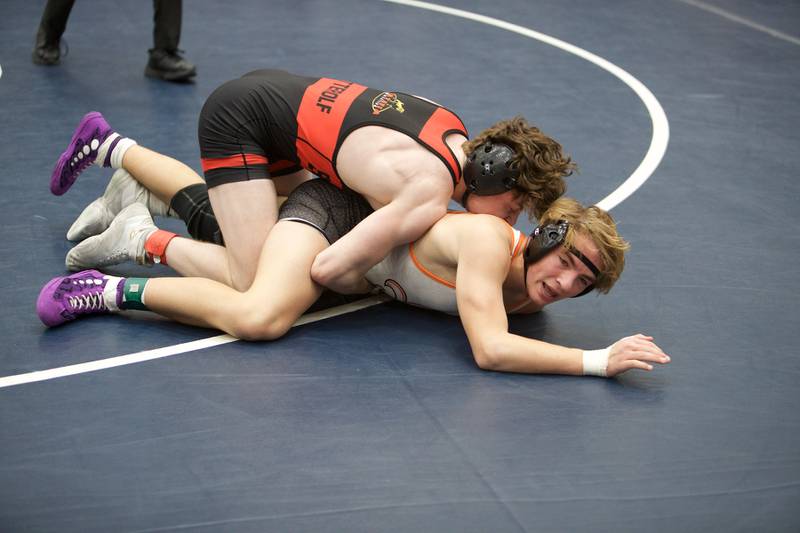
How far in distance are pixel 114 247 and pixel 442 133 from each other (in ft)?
5.11

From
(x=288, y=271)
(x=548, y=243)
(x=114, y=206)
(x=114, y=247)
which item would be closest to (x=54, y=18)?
(x=114, y=206)

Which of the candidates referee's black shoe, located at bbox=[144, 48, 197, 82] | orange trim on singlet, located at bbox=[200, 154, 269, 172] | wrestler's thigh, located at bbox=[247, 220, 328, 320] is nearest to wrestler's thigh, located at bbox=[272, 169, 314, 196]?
orange trim on singlet, located at bbox=[200, 154, 269, 172]

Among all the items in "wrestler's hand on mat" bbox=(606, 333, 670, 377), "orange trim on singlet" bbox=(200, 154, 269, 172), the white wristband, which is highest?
"orange trim on singlet" bbox=(200, 154, 269, 172)

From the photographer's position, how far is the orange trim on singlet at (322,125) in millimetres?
4172

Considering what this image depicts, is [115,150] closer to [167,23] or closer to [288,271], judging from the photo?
[288,271]

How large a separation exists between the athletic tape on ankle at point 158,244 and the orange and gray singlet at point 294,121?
1.10ft

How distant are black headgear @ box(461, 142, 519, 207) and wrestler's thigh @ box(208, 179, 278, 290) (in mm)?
866

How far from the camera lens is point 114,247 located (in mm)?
4480

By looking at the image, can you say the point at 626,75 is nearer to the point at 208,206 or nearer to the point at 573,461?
the point at 208,206

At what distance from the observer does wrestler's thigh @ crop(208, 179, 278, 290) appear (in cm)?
420

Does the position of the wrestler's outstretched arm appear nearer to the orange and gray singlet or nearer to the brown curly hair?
the brown curly hair

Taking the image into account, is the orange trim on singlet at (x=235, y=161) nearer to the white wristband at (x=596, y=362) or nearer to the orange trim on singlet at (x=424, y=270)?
the orange trim on singlet at (x=424, y=270)

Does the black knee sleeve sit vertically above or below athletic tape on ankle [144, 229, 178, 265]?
above

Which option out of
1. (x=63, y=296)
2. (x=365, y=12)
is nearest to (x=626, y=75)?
(x=365, y=12)
